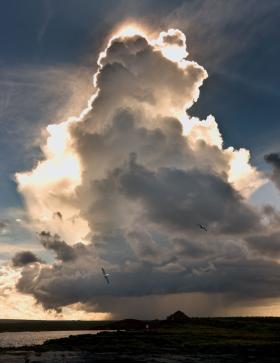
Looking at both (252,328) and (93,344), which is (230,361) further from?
(252,328)

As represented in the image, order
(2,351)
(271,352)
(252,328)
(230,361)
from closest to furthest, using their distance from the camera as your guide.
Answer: (230,361) < (271,352) < (2,351) < (252,328)

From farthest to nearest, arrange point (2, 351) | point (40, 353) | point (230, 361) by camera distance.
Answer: point (2, 351) → point (40, 353) → point (230, 361)

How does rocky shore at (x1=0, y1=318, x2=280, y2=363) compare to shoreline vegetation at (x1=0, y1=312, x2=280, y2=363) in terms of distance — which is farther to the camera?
shoreline vegetation at (x1=0, y1=312, x2=280, y2=363)

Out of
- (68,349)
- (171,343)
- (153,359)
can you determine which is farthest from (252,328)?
(153,359)

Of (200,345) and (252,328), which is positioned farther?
(252,328)

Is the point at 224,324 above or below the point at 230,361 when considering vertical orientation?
above

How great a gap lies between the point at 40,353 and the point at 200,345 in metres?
33.5

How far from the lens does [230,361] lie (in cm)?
7881

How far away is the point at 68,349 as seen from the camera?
103 m

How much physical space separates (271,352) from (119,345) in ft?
109

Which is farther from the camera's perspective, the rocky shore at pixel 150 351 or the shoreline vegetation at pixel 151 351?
the shoreline vegetation at pixel 151 351

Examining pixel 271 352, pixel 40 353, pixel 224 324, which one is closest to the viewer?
pixel 271 352

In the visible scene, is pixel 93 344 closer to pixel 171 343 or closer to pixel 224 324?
pixel 171 343

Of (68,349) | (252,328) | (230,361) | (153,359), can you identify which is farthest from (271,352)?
(252,328)
